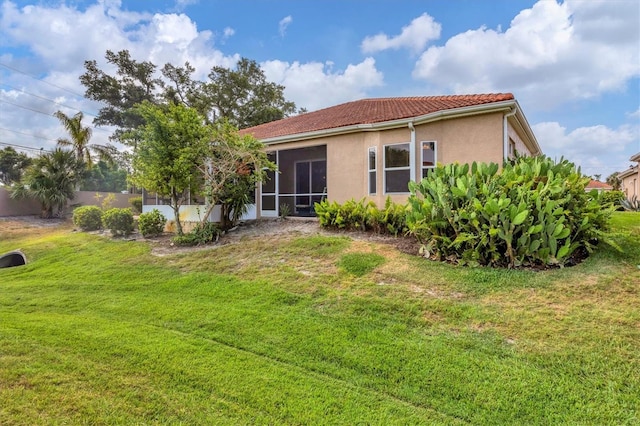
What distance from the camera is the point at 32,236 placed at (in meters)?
15.1

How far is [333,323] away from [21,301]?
638 cm

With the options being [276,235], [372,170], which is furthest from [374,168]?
[276,235]

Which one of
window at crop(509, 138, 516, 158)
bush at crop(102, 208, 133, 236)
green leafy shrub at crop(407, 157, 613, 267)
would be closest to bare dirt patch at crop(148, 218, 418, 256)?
green leafy shrub at crop(407, 157, 613, 267)

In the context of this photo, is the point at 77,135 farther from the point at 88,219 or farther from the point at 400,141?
the point at 400,141

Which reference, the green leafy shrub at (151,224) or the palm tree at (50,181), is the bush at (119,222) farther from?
the palm tree at (50,181)

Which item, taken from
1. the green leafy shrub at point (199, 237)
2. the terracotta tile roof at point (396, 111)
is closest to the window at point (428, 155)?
the terracotta tile roof at point (396, 111)

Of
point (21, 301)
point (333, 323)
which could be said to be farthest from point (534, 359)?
point (21, 301)

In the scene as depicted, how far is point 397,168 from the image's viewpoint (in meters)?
10.6

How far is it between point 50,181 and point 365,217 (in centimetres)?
1891

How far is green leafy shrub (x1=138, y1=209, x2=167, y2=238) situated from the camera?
479 inches

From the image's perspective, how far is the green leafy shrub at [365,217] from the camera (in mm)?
8844

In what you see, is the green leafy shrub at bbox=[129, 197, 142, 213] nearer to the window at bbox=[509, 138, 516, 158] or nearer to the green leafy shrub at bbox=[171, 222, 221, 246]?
the green leafy shrub at bbox=[171, 222, 221, 246]

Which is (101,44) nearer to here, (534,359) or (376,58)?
(376,58)

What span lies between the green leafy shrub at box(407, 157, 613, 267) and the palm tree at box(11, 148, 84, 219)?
2052 centimetres
